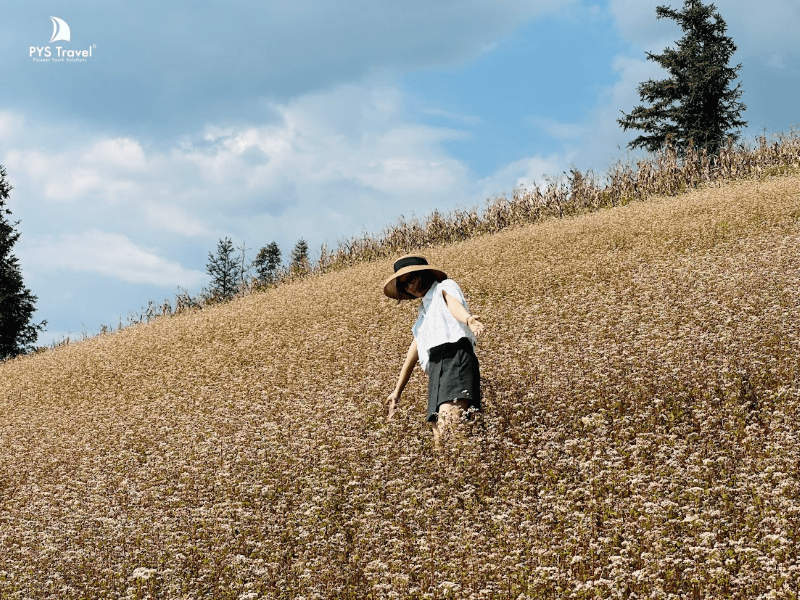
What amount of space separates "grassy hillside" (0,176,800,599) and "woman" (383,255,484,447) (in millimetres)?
358

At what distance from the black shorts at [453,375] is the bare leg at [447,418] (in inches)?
2.8

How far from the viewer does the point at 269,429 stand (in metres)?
9.39

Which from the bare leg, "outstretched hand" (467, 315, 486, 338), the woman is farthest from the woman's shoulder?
the bare leg

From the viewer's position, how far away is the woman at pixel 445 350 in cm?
765

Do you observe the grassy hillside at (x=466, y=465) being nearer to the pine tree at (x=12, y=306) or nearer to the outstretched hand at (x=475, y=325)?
the outstretched hand at (x=475, y=325)

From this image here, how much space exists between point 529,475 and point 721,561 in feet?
6.84

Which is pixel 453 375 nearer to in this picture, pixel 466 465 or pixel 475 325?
pixel 466 465

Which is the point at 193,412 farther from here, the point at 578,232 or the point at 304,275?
the point at 304,275

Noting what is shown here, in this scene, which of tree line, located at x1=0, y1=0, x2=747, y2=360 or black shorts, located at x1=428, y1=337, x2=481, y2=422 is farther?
tree line, located at x1=0, y1=0, x2=747, y2=360

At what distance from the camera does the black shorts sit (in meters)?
7.66

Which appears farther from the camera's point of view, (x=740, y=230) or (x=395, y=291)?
(x=740, y=230)

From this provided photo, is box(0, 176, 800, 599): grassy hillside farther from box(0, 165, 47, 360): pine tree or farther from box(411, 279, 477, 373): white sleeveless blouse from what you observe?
box(0, 165, 47, 360): pine tree

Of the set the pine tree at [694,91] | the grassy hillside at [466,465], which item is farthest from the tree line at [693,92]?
the grassy hillside at [466,465]

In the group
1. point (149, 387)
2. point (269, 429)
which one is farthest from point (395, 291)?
point (149, 387)
